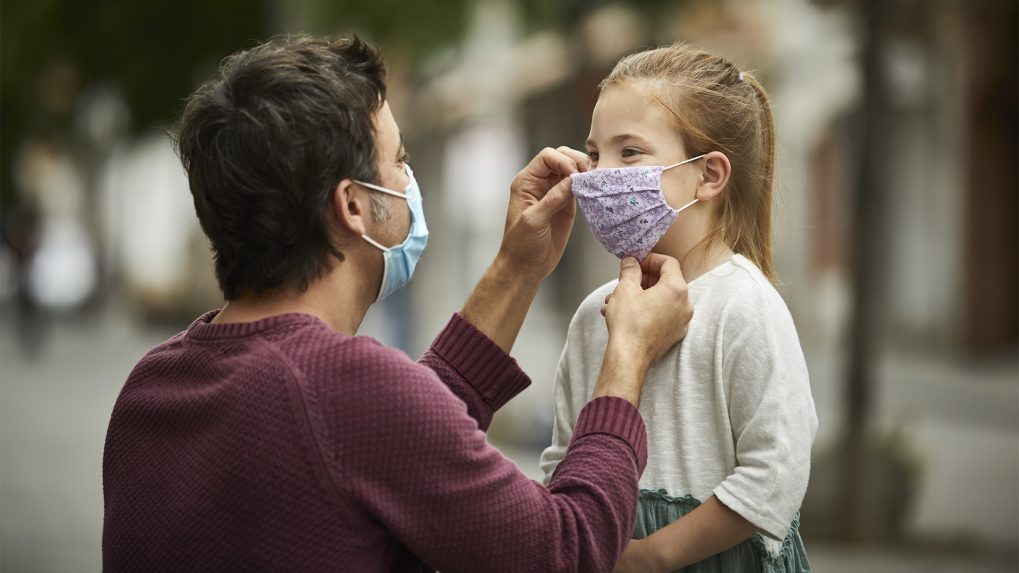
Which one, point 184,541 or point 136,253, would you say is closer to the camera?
point 184,541

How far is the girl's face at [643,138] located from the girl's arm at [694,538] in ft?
1.92

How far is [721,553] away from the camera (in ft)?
7.88

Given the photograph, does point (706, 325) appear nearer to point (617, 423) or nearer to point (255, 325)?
point (617, 423)

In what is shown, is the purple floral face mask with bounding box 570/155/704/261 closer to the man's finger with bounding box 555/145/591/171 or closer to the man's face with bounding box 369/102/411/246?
the man's finger with bounding box 555/145/591/171

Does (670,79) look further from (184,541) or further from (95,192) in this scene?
(95,192)

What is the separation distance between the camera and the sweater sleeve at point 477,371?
106 inches

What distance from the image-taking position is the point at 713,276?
246 cm

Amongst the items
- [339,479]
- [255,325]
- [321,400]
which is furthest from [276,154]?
[339,479]

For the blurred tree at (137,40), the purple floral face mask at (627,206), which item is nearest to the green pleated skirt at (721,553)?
the purple floral face mask at (627,206)

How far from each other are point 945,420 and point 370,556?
36.9ft

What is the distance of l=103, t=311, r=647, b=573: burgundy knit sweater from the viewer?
2.13 metres

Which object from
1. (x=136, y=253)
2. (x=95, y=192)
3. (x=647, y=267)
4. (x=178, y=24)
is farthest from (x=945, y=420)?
(x=95, y=192)

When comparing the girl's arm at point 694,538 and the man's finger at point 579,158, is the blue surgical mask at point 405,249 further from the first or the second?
the girl's arm at point 694,538

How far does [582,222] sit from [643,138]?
1589 cm
